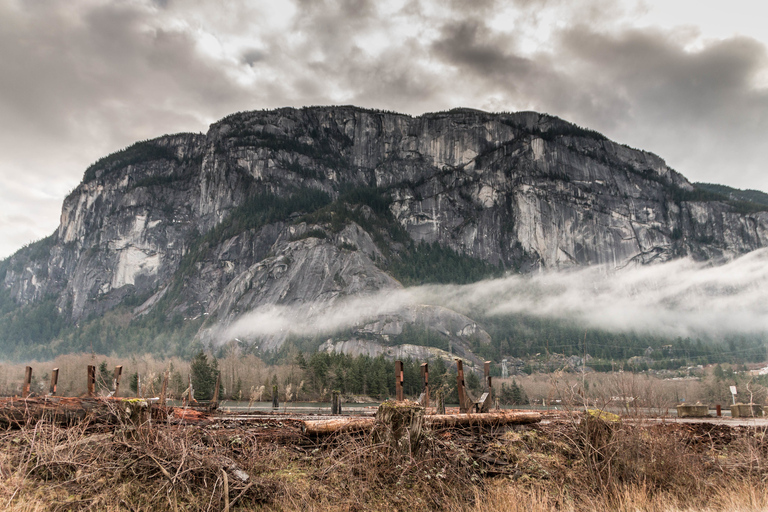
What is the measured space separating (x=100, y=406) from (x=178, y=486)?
353 cm

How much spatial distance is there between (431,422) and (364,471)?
81.8 inches

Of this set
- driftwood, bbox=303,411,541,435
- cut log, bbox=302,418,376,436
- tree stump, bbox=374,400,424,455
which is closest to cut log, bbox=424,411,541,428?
driftwood, bbox=303,411,541,435

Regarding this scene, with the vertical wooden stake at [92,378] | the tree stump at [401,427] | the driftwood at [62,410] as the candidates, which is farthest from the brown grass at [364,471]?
the vertical wooden stake at [92,378]

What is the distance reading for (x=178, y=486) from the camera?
29.8 feet

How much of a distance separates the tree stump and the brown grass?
0.63 ft

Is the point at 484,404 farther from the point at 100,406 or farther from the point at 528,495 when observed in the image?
the point at 100,406

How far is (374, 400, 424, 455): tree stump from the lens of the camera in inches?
408

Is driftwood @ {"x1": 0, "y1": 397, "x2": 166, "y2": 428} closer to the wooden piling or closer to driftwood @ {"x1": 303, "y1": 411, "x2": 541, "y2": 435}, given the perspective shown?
driftwood @ {"x1": 303, "y1": 411, "x2": 541, "y2": 435}

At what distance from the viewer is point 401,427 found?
10422 millimetres

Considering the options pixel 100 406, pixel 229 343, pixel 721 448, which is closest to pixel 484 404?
pixel 721 448

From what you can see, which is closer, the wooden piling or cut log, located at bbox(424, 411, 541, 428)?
cut log, located at bbox(424, 411, 541, 428)

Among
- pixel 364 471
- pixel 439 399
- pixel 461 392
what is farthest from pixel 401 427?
pixel 461 392

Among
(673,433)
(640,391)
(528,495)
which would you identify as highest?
(640,391)

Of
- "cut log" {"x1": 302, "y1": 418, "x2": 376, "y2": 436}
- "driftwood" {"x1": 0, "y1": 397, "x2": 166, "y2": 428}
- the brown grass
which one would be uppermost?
"driftwood" {"x1": 0, "y1": 397, "x2": 166, "y2": 428}
